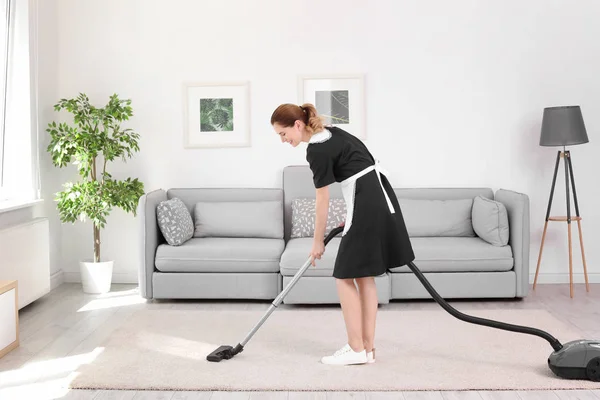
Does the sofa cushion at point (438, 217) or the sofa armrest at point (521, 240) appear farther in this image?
the sofa cushion at point (438, 217)

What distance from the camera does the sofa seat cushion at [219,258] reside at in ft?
16.1

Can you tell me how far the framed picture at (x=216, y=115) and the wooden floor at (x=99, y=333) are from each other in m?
1.30

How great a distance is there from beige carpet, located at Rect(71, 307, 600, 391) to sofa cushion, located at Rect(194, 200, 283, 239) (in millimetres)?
791

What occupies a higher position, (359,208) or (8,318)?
(359,208)

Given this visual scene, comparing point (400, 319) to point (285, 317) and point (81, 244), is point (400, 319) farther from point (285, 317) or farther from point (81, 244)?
point (81, 244)

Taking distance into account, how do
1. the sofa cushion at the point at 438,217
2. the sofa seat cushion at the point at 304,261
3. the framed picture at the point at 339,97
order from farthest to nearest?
the framed picture at the point at 339,97 < the sofa cushion at the point at 438,217 < the sofa seat cushion at the point at 304,261

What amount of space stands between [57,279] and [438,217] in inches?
117

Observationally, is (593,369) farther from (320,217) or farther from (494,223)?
(494,223)

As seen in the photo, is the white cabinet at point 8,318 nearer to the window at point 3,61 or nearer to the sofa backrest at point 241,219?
the window at point 3,61

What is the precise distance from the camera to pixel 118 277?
578cm

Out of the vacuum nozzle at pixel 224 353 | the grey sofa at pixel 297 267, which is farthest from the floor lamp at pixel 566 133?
the vacuum nozzle at pixel 224 353

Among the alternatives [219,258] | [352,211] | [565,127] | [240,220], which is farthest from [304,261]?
[565,127]

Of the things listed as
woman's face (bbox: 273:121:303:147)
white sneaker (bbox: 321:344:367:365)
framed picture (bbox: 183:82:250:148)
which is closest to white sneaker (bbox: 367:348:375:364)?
white sneaker (bbox: 321:344:367:365)

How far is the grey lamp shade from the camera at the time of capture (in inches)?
201
